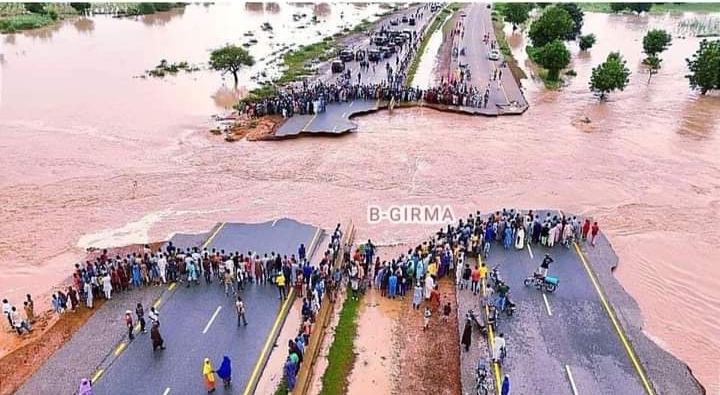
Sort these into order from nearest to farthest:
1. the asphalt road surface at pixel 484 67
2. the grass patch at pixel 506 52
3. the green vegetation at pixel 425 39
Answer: the asphalt road surface at pixel 484 67, the green vegetation at pixel 425 39, the grass patch at pixel 506 52

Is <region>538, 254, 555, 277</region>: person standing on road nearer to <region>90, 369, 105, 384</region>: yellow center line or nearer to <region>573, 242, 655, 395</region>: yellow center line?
<region>573, 242, 655, 395</region>: yellow center line

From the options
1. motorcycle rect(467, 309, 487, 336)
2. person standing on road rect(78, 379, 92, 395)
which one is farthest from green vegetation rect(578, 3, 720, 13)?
person standing on road rect(78, 379, 92, 395)

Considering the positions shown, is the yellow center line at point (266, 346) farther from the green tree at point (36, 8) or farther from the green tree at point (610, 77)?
the green tree at point (36, 8)

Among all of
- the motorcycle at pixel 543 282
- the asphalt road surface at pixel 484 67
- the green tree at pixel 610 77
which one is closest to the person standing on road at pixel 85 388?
the motorcycle at pixel 543 282

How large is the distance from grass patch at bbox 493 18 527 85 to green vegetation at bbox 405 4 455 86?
750cm

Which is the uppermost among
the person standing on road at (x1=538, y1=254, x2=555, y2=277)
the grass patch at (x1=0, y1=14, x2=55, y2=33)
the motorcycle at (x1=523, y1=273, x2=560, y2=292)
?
the grass patch at (x1=0, y1=14, x2=55, y2=33)

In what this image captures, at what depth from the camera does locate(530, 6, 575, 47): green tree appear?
51.8 metres

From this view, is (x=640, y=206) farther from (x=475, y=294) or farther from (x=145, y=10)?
(x=145, y=10)

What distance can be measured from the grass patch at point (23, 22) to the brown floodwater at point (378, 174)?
22755 millimetres

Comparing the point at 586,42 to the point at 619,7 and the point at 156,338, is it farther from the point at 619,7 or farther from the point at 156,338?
the point at 156,338

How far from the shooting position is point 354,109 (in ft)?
118

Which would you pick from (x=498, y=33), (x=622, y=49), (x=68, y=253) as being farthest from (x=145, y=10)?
(x=68, y=253)

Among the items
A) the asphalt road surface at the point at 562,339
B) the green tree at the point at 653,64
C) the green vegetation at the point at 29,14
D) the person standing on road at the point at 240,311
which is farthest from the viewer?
the green vegetation at the point at 29,14

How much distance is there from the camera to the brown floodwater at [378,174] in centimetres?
2123
